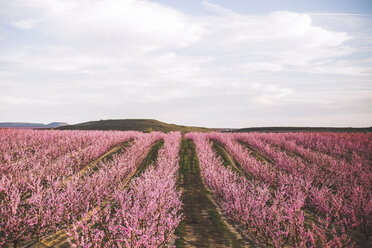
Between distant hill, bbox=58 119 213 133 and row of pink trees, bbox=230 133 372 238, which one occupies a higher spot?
distant hill, bbox=58 119 213 133

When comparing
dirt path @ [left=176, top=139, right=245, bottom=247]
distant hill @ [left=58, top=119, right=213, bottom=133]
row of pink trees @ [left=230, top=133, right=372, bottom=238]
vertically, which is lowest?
dirt path @ [left=176, top=139, right=245, bottom=247]

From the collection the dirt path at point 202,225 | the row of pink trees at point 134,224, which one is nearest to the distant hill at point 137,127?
the dirt path at point 202,225

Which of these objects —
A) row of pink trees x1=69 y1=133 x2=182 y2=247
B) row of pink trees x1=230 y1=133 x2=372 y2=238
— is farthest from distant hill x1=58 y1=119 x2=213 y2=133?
row of pink trees x1=69 y1=133 x2=182 y2=247

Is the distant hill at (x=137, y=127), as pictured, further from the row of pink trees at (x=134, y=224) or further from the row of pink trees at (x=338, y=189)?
the row of pink trees at (x=134, y=224)

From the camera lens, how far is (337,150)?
1362 centimetres

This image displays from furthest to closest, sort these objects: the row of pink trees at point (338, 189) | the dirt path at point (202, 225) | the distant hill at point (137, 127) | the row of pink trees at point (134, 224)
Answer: the distant hill at point (137, 127), the row of pink trees at point (338, 189), the dirt path at point (202, 225), the row of pink trees at point (134, 224)

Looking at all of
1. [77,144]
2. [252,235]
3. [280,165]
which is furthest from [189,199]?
[77,144]

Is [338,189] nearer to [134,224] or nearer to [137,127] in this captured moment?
[134,224]

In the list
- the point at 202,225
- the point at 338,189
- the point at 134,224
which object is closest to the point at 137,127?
the point at 338,189

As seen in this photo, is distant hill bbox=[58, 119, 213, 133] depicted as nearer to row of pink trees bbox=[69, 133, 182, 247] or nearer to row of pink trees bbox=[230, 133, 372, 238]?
row of pink trees bbox=[230, 133, 372, 238]

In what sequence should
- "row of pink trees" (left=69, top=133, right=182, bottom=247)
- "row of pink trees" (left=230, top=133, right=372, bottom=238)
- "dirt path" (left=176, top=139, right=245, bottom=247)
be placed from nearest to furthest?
"row of pink trees" (left=69, top=133, right=182, bottom=247) → "dirt path" (left=176, top=139, right=245, bottom=247) → "row of pink trees" (left=230, top=133, right=372, bottom=238)

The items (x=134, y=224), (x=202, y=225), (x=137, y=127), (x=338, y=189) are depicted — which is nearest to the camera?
(x=134, y=224)

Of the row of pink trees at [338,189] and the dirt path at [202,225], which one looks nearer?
the dirt path at [202,225]

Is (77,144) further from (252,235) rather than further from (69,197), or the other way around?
(252,235)
